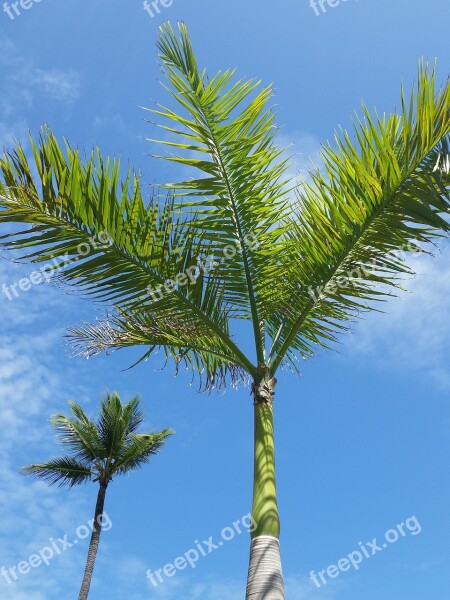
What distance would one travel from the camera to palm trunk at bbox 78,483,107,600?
1544 centimetres

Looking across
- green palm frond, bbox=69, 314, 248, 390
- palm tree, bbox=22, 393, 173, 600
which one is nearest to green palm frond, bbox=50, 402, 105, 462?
palm tree, bbox=22, 393, 173, 600

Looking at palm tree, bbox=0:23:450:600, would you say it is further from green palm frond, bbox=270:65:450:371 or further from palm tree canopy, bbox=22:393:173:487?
palm tree canopy, bbox=22:393:173:487

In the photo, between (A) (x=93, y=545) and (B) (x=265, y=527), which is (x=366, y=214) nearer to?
(B) (x=265, y=527)

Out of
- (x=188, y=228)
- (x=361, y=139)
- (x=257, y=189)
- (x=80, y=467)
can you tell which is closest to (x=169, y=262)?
(x=188, y=228)

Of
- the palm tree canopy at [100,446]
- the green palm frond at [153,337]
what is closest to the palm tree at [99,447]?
the palm tree canopy at [100,446]

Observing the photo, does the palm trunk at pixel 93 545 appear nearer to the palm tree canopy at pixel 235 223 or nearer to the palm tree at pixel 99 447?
the palm tree at pixel 99 447

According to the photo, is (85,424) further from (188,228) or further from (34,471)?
(188,228)

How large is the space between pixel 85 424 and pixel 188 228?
13.5 m

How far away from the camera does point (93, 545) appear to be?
52.6ft

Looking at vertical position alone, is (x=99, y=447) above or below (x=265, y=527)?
above

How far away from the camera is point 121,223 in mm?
5145

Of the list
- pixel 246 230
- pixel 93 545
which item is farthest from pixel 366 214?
pixel 93 545

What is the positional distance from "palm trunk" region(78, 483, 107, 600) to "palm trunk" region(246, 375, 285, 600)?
12233 mm

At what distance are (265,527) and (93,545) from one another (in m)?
12.9
